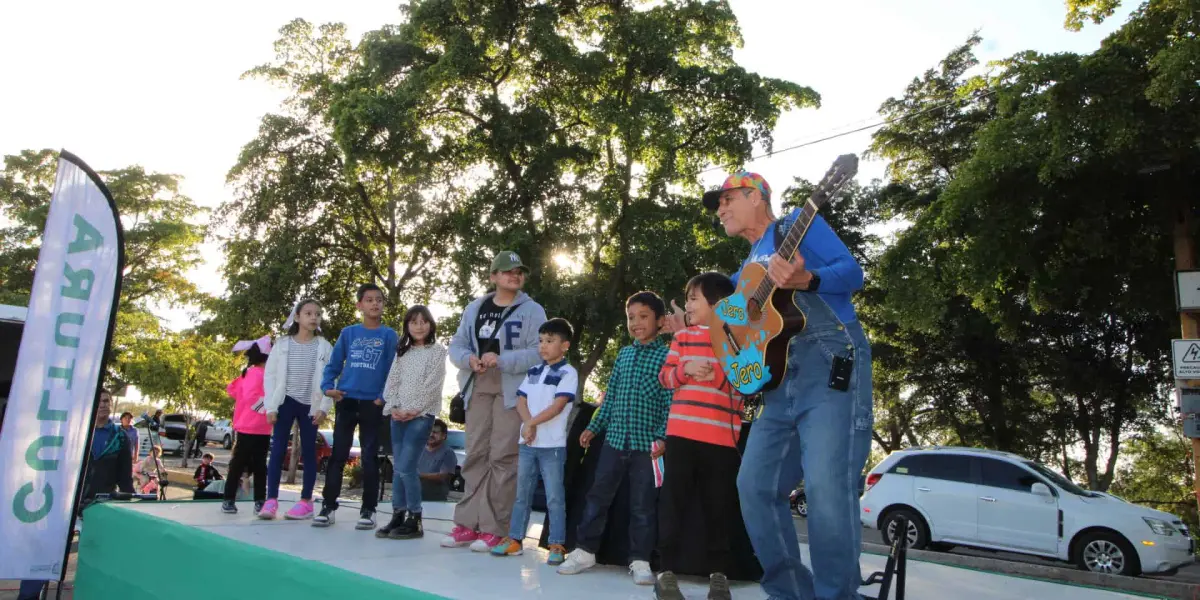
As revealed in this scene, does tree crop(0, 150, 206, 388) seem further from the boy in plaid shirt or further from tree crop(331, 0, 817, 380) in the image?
the boy in plaid shirt

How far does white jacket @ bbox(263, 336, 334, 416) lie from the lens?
5988mm

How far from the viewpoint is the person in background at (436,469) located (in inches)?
409

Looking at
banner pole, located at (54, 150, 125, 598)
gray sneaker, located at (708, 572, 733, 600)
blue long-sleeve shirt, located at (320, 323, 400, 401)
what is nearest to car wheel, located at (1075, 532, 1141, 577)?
gray sneaker, located at (708, 572, 733, 600)

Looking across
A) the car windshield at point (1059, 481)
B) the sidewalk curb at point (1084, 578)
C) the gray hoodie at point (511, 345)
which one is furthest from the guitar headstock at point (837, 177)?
the car windshield at point (1059, 481)

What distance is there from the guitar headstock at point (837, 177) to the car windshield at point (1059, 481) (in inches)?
367

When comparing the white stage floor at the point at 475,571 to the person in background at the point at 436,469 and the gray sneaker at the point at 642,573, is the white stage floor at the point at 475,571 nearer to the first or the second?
the gray sneaker at the point at 642,573

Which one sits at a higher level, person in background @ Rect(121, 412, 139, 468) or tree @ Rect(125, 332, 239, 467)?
tree @ Rect(125, 332, 239, 467)

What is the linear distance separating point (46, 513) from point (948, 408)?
24.6 meters

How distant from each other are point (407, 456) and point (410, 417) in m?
0.26

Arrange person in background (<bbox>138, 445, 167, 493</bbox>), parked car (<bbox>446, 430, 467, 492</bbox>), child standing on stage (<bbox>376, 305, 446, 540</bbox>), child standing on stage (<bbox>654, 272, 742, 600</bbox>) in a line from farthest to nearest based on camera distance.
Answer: parked car (<bbox>446, 430, 467, 492</bbox>)
person in background (<bbox>138, 445, 167, 493</bbox>)
child standing on stage (<bbox>376, 305, 446, 540</bbox>)
child standing on stage (<bbox>654, 272, 742, 600</bbox>)

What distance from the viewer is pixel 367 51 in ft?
67.7

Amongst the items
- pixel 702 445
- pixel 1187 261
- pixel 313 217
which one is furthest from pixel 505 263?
pixel 313 217

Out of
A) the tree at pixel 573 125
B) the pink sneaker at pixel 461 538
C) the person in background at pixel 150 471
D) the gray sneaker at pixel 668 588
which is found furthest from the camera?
the tree at pixel 573 125

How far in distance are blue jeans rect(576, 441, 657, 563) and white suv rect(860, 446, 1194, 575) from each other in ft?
19.4
